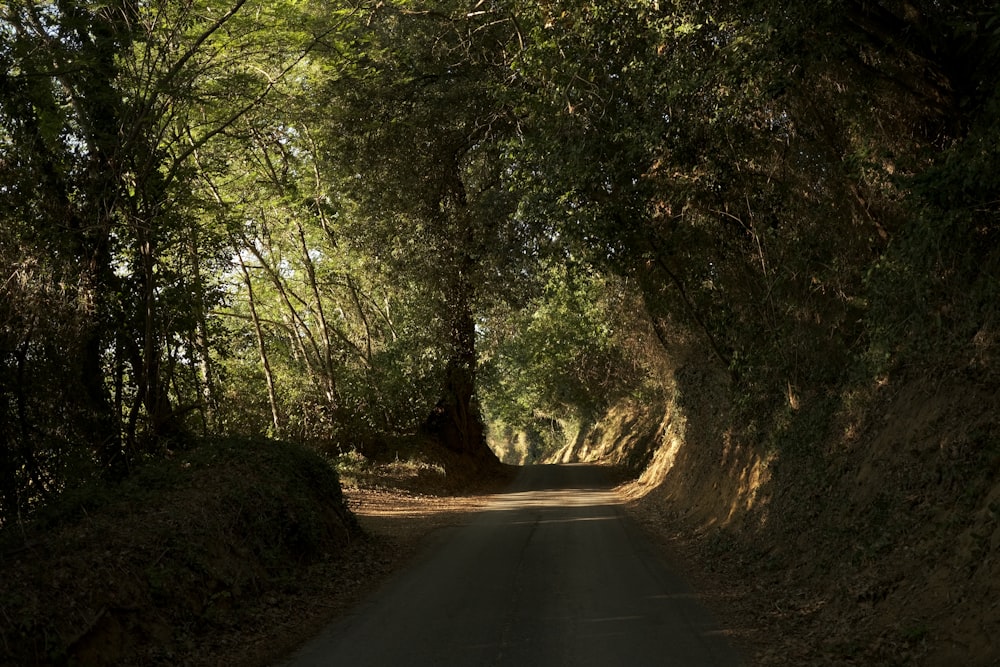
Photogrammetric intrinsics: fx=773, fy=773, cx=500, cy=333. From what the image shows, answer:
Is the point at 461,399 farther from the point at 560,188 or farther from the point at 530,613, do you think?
the point at 530,613

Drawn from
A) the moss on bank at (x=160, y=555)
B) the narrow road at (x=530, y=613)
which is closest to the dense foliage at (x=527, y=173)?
the moss on bank at (x=160, y=555)

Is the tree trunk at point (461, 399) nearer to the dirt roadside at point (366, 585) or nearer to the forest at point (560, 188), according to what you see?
the forest at point (560, 188)

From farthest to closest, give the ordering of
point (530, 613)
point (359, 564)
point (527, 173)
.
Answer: point (527, 173)
point (359, 564)
point (530, 613)

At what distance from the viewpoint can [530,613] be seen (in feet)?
28.9

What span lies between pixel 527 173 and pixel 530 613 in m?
6.79

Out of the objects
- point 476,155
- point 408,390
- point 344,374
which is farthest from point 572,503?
point 476,155

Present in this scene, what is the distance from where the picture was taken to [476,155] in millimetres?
19953

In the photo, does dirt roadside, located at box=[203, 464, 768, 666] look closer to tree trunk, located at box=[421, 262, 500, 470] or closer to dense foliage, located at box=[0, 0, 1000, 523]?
dense foliage, located at box=[0, 0, 1000, 523]

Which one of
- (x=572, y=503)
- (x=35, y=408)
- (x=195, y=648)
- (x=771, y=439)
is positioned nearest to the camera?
(x=195, y=648)

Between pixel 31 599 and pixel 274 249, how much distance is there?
64.1 ft

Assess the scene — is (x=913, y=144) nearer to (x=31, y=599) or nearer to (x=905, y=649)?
(x=905, y=649)

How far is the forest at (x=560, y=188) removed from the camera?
28.9 ft

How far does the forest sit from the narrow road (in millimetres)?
2399

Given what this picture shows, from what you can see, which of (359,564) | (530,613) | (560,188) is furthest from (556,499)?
(530,613)
